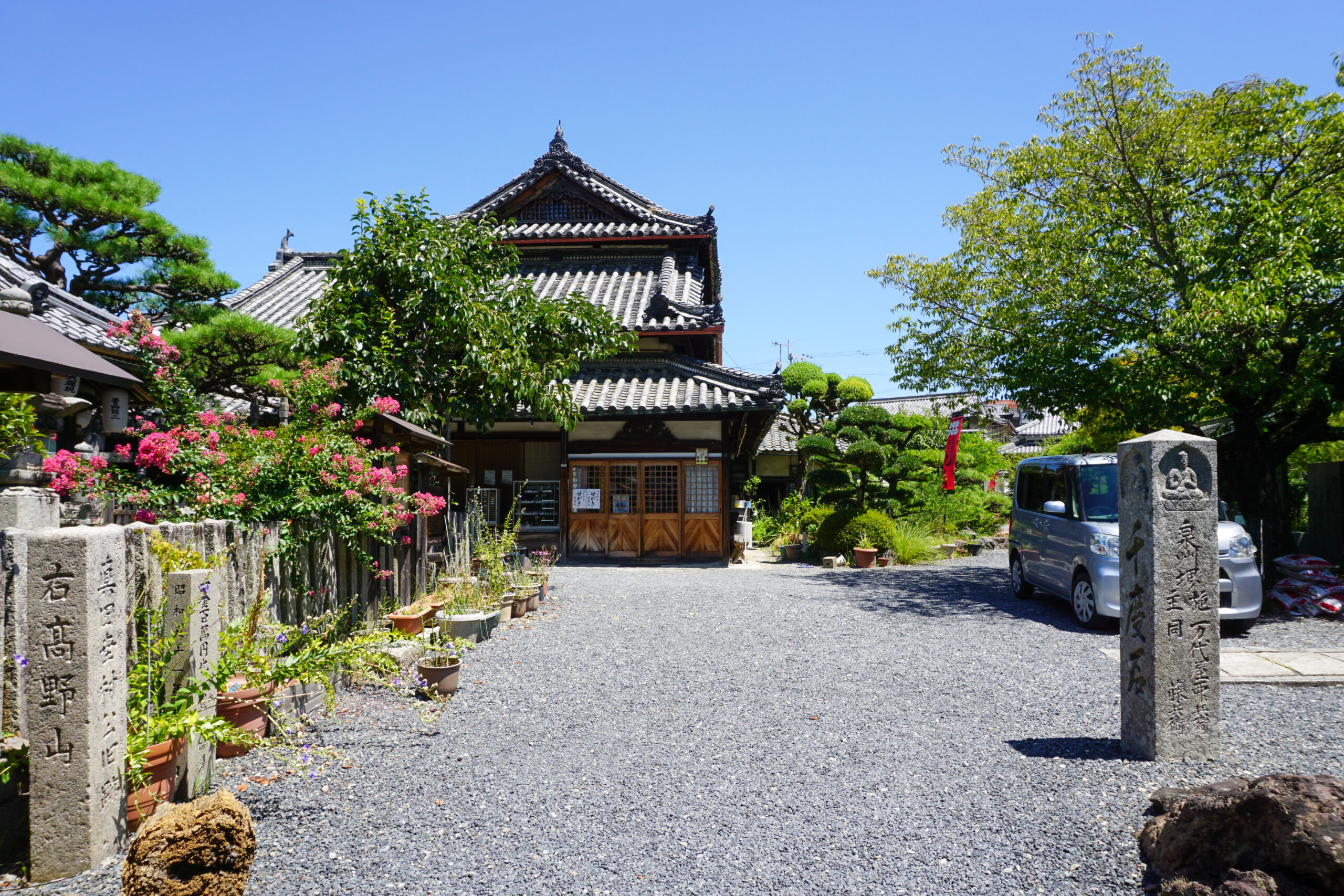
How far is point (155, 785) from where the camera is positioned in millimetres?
3316

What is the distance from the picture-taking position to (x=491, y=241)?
9195mm

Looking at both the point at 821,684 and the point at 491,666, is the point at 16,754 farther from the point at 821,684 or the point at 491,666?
the point at 821,684

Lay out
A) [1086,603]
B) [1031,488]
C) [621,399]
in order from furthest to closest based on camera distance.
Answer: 1. [621,399]
2. [1031,488]
3. [1086,603]

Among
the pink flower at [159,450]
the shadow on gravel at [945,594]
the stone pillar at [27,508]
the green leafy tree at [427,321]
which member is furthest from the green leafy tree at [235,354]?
the shadow on gravel at [945,594]

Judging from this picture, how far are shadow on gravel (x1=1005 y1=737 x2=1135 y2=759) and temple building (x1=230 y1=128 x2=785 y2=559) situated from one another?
8.77 meters

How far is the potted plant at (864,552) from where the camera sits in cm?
1395

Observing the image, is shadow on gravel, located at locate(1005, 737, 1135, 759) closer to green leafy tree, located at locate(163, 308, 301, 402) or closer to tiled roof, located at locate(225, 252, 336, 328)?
green leafy tree, located at locate(163, 308, 301, 402)

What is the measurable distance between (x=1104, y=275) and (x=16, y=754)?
A: 434 inches

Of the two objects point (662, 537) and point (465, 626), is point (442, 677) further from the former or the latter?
point (662, 537)

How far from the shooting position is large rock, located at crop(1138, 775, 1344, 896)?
2582mm

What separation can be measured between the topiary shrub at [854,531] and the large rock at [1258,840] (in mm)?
11354

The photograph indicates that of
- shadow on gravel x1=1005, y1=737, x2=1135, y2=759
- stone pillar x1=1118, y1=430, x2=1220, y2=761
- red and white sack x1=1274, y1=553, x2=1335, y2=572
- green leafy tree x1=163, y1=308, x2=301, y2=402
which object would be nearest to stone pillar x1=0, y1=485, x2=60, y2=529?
green leafy tree x1=163, y1=308, x2=301, y2=402

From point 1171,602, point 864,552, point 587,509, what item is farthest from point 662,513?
point 1171,602

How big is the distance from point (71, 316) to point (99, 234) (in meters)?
2.89
